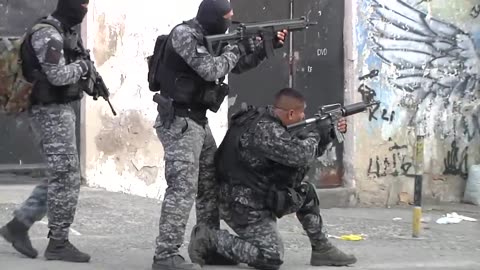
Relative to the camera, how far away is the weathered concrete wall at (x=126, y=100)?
26.6 feet

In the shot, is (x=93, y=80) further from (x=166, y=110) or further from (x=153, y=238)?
(x=153, y=238)

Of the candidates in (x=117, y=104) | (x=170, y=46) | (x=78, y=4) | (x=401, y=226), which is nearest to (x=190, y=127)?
(x=170, y=46)

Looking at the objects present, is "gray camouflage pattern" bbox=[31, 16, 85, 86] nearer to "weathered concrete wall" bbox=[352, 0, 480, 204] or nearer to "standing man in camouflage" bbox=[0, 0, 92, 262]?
"standing man in camouflage" bbox=[0, 0, 92, 262]

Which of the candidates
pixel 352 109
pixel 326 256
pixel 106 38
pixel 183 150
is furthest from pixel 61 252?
pixel 106 38

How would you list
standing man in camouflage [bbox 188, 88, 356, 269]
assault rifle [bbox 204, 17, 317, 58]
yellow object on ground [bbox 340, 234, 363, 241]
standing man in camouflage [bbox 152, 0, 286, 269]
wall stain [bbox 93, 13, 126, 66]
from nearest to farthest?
standing man in camouflage [bbox 152, 0, 286, 269]
assault rifle [bbox 204, 17, 317, 58]
standing man in camouflage [bbox 188, 88, 356, 269]
yellow object on ground [bbox 340, 234, 363, 241]
wall stain [bbox 93, 13, 126, 66]

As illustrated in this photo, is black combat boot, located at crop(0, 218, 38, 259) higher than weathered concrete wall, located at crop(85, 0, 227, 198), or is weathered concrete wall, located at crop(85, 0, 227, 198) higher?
weathered concrete wall, located at crop(85, 0, 227, 198)

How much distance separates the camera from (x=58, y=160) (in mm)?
5301

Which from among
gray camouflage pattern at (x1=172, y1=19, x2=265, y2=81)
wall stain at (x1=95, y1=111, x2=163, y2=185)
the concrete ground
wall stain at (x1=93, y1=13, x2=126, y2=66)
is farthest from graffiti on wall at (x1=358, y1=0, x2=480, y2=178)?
gray camouflage pattern at (x1=172, y1=19, x2=265, y2=81)

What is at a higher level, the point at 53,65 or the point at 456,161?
the point at 53,65

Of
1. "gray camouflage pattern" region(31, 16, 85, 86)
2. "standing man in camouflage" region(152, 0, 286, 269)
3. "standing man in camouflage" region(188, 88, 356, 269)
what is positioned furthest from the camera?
"standing man in camouflage" region(188, 88, 356, 269)

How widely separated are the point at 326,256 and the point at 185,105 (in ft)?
4.89

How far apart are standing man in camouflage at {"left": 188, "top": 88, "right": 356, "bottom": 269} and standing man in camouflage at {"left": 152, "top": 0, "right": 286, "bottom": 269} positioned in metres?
0.28

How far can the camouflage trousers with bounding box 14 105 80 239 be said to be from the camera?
5.31 meters

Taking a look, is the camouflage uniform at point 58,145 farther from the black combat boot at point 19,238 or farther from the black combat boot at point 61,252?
the black combat boot at point 19,238
